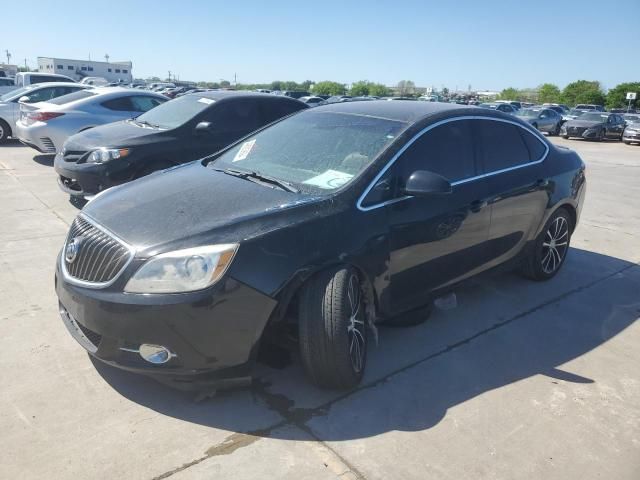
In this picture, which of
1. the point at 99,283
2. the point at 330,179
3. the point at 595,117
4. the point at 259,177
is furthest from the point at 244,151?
the point at 595,117

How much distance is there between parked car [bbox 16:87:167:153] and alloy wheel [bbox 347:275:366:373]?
26.7 feet

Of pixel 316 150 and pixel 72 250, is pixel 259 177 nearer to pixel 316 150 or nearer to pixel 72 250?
pixel 316 150

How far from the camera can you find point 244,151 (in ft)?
13.3

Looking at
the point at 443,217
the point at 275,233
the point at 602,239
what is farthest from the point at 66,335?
the point at 602,239

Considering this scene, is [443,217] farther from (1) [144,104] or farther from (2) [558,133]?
(2) [558,133]

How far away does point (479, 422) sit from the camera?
284cm

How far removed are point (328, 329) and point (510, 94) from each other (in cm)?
8112

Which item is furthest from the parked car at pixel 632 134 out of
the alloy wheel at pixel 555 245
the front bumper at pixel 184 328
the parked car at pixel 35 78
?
the front bumper at pixel 184 328

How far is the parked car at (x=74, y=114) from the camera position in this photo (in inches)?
370

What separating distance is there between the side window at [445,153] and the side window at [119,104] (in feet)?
25.7

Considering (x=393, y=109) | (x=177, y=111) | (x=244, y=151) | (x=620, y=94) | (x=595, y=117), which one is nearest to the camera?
(x=393, y=109)

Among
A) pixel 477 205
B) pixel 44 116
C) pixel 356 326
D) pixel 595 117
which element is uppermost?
pixel 595 117

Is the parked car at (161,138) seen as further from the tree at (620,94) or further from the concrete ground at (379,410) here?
Answer: the tree at (620,94)

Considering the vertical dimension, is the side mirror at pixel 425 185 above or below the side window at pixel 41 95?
above
